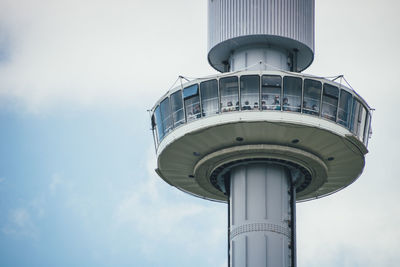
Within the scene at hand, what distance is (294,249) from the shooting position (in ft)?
269

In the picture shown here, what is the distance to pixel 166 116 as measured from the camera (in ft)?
270

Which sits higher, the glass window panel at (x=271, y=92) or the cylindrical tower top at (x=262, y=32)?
the cylindrical tower top at (x=262, y=32)

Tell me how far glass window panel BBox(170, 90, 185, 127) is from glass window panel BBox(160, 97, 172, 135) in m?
0.47

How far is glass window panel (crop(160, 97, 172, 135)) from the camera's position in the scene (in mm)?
82062

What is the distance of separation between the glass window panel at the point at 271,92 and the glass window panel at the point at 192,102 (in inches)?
178

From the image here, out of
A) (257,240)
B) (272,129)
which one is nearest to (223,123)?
(272,129)

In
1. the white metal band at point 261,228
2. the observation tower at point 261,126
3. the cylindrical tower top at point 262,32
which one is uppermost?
the cylindrical tower top at point 262,32

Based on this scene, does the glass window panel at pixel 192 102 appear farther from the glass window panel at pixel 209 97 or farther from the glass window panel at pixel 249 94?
the glass window panel at pixel 249 94

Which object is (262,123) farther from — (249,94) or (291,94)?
(291,94)

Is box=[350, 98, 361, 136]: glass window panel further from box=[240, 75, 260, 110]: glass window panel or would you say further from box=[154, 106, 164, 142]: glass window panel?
box=[154, 106, 164, 142]: glass window panel

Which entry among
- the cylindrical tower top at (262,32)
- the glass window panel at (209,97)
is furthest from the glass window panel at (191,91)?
the cylindrical tower top at (262,32)

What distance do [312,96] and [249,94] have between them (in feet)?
14.0

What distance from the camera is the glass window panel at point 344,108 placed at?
3162 inches

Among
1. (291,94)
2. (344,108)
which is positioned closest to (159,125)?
(291,94)
